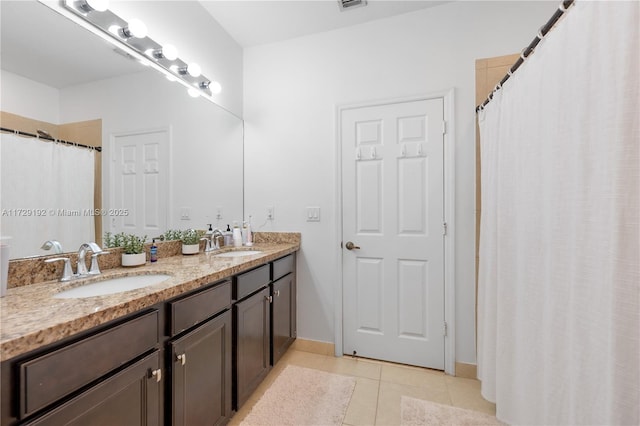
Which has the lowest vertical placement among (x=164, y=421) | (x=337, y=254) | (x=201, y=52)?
(x=164, y=421)

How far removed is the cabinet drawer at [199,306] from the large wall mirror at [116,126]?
0.64 m

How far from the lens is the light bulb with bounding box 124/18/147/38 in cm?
150

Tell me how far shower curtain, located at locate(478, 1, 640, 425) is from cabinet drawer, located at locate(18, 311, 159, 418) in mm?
1416

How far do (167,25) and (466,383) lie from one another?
3.21 m

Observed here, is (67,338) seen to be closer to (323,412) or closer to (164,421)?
(164,421)

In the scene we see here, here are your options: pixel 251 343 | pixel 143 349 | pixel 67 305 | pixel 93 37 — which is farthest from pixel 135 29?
pixel 251 343

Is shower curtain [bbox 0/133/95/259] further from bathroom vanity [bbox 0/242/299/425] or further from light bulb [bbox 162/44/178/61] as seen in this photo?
light bulb [bbox 162/44/178/61]

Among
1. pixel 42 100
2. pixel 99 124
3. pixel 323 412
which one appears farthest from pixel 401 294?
pixel 42 100

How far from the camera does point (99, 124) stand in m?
1.43

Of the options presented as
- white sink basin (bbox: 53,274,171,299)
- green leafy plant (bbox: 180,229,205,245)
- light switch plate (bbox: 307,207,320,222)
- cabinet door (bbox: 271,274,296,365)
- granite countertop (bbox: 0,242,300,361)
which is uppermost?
light switch plate (bbox: 307,207,320,222)

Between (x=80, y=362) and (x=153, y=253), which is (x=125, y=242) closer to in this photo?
(x=153, y=253)

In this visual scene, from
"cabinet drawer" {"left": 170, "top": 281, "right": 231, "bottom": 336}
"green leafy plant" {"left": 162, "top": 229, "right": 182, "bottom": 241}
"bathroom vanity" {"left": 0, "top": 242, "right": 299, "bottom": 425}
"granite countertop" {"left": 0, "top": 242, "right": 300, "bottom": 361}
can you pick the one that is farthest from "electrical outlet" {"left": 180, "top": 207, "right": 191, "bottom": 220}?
"cabinet drawer" {"left": 170, "top": 281, "right": 231, "bottom": 336}

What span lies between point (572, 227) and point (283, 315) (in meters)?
1.83

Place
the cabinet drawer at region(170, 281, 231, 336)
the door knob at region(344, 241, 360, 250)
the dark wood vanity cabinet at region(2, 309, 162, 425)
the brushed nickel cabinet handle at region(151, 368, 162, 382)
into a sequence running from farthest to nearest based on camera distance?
1. the door knob at region(344, 241, 360, 250)
2. the cabinet drawer at region(170, 281, 231, 336)
3. the brushed nickel cabinet handle at region(151, 368, 162, 382)
4. the dark wood vanity cabinet at region(2, 309, 162, 425)
